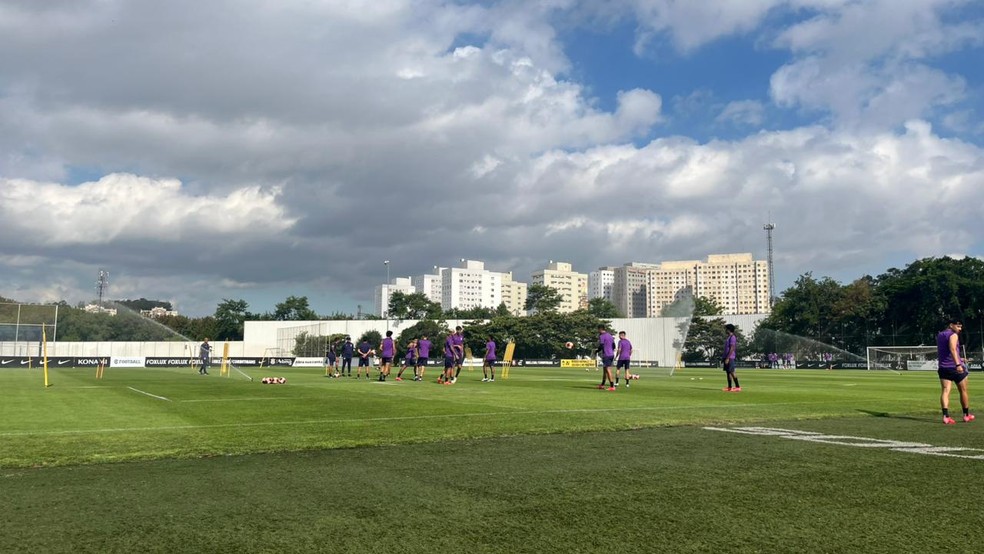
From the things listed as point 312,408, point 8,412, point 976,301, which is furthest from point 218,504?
point 976,301

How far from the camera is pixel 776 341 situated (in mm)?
83375

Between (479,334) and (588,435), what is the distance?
82592 millimetres

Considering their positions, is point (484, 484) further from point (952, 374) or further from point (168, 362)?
point (168, 362)

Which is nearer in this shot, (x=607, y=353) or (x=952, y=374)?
(x=952, y=374)

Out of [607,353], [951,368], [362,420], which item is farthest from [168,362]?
[951,368]

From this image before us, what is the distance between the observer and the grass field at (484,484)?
5027 millimetres

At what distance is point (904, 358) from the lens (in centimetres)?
6788

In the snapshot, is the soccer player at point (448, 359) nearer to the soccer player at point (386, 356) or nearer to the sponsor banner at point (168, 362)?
the soccer player at point (386, 356)

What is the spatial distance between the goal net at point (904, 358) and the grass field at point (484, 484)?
196 ft

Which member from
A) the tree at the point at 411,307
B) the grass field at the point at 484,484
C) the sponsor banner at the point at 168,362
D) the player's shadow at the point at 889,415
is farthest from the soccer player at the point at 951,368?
the tree at the point at 411,307

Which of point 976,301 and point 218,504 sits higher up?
point 976,301

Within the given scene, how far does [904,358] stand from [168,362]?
225 ft

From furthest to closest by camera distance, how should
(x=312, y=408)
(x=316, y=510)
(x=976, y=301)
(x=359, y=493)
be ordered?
(x=976, y=301) → (x=312, y=408) → (x=359, y=493) → (x=316, y=510)

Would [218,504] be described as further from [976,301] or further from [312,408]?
[976,301]
